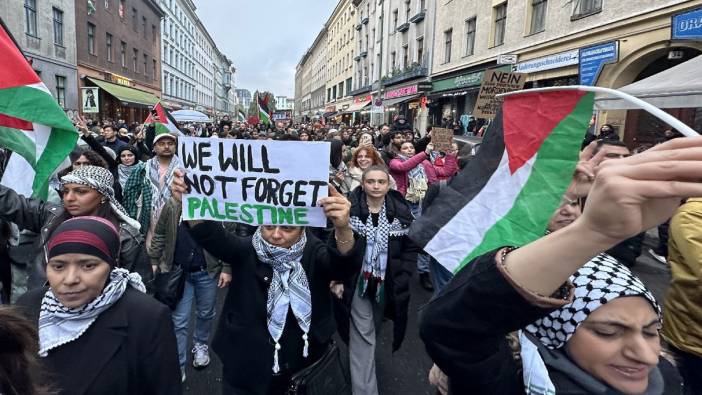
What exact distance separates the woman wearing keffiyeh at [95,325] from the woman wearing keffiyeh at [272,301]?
0.51 metres

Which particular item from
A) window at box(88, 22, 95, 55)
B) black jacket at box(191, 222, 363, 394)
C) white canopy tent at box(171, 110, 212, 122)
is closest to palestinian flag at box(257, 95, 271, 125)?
white canopy tent at box(171, 110, 212, 122)

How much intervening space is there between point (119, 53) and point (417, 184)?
108ft

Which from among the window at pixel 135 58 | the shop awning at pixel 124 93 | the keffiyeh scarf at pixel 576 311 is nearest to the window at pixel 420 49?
the shop awning at pixel 124 93

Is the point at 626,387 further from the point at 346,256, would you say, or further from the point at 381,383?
the point at 381,383

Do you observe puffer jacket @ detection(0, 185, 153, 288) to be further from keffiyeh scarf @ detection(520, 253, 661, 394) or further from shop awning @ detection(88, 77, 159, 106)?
shop awning @ detection(88, 77, 159, 106)

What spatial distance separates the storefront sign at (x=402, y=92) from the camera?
2618 centimetres

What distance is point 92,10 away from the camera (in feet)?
84.0

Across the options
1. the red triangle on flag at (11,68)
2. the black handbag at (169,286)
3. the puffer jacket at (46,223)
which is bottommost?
the black handbag at (169,286)

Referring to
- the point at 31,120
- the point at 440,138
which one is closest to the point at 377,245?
the point at 31,120

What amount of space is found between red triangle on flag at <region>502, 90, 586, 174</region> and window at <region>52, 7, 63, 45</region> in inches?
1021

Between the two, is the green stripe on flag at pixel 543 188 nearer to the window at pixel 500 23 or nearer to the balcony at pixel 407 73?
the window at pixel 500 23

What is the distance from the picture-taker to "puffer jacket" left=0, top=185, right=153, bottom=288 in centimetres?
261

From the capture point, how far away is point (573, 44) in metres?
13.2

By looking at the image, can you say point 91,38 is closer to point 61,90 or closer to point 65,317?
point 61,90
